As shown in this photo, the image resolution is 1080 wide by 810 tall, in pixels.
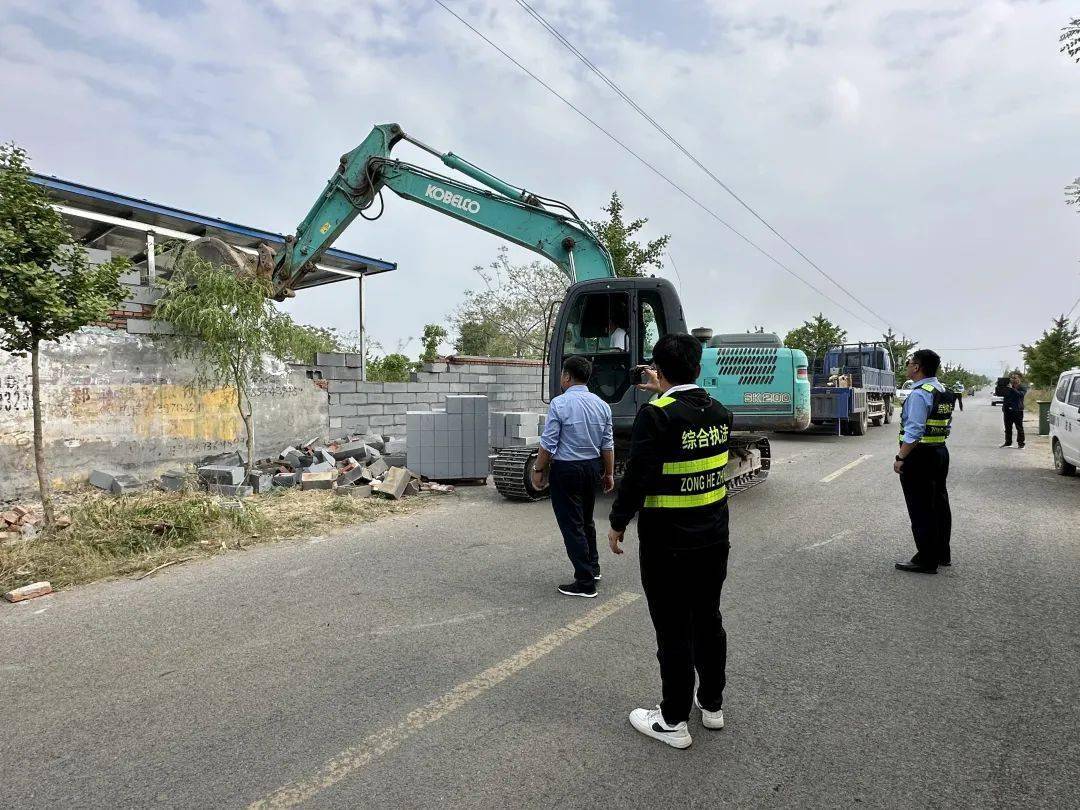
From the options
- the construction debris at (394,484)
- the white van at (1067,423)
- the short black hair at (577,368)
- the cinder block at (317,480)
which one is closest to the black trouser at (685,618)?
the short black hair at (577,368)

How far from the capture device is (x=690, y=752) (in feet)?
9.28

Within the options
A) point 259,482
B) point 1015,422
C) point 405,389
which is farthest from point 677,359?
point 1015,422

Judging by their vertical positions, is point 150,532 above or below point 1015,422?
below

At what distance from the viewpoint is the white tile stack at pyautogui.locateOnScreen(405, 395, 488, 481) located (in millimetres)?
9914

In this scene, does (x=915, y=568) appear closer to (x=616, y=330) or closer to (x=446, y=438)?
(x=616, y=330)

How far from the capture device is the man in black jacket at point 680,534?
2885 millimetres

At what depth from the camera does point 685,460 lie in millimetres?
2900

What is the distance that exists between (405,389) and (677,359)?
11.1 m

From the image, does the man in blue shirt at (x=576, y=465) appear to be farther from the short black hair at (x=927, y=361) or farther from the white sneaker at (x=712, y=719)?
the short black hair at (x=927, y=361)

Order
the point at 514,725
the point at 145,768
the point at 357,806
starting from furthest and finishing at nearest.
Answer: the point at 514,725 < the point at 145,768 < the point at 357,806

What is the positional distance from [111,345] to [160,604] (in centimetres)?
611

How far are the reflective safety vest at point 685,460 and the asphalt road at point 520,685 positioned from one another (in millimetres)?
1075

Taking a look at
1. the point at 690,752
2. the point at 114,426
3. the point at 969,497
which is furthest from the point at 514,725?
the point at 114,426

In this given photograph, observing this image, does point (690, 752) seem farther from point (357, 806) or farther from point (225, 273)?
point (225, 273)
